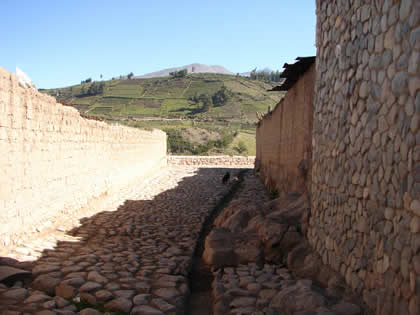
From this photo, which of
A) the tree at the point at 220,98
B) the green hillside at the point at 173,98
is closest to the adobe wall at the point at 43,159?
the green hillside at the point at 173,98

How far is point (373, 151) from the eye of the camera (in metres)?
3.42

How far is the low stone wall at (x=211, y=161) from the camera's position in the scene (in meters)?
29.8

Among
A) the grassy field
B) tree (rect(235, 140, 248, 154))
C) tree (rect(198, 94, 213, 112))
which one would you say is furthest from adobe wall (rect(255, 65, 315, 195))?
tree (rect(198, 94, 213, 112))

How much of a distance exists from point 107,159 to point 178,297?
326 inches

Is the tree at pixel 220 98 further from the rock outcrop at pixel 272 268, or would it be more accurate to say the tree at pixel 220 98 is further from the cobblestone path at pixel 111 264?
the rock outcrop at pixel 272 268

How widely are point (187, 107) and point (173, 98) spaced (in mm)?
7729

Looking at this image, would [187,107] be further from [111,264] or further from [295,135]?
[111,264]

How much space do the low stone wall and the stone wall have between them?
979 inches

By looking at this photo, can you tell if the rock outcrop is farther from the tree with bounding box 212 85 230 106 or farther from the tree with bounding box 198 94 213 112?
the tree with bounding box 212 85 230 106

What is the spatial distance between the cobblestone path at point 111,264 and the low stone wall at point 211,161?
64.3 ft

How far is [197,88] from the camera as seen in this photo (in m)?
77.4

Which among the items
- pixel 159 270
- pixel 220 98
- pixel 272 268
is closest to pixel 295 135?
pixel 272 268

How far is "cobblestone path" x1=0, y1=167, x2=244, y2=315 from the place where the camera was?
4266 millimetres

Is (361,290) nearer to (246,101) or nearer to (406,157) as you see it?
(406,157)
